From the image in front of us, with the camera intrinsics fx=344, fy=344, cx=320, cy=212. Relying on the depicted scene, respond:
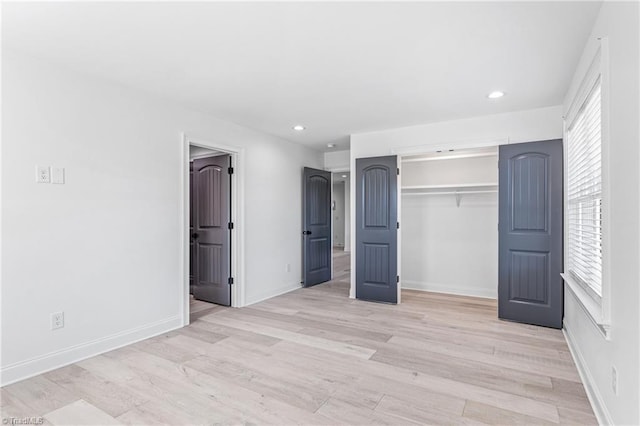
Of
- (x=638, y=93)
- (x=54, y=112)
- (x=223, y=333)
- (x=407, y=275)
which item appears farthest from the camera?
(x=407, y=275)

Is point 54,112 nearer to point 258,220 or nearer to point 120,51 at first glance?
point 120,51

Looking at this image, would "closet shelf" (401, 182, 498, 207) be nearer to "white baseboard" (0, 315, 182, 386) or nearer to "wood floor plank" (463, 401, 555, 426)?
"wood floor plank" (463, 401, 555, 426)

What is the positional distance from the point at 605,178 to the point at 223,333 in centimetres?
343

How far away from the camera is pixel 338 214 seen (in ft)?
41.9

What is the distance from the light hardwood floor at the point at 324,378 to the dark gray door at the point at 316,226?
200 centimetres

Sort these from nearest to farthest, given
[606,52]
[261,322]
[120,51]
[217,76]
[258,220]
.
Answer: [606,52]
[120,51]
[217,76]
[261,322]
[258,220]

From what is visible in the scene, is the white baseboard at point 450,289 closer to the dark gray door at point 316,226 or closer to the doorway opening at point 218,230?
the dark gray door at point 316,226

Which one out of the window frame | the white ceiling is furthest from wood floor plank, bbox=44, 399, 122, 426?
the window frame

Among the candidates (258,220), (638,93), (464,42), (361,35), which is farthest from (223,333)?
(638,93)

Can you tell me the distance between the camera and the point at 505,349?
10.3 ft

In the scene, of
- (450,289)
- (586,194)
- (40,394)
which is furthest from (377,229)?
(40,394)

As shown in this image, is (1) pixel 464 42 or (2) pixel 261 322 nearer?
(1) pixel 464 42

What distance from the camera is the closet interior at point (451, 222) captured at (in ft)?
16.5

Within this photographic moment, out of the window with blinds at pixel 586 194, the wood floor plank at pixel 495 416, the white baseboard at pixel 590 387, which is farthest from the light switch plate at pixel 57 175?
the white baseboard at pixel 590 387
